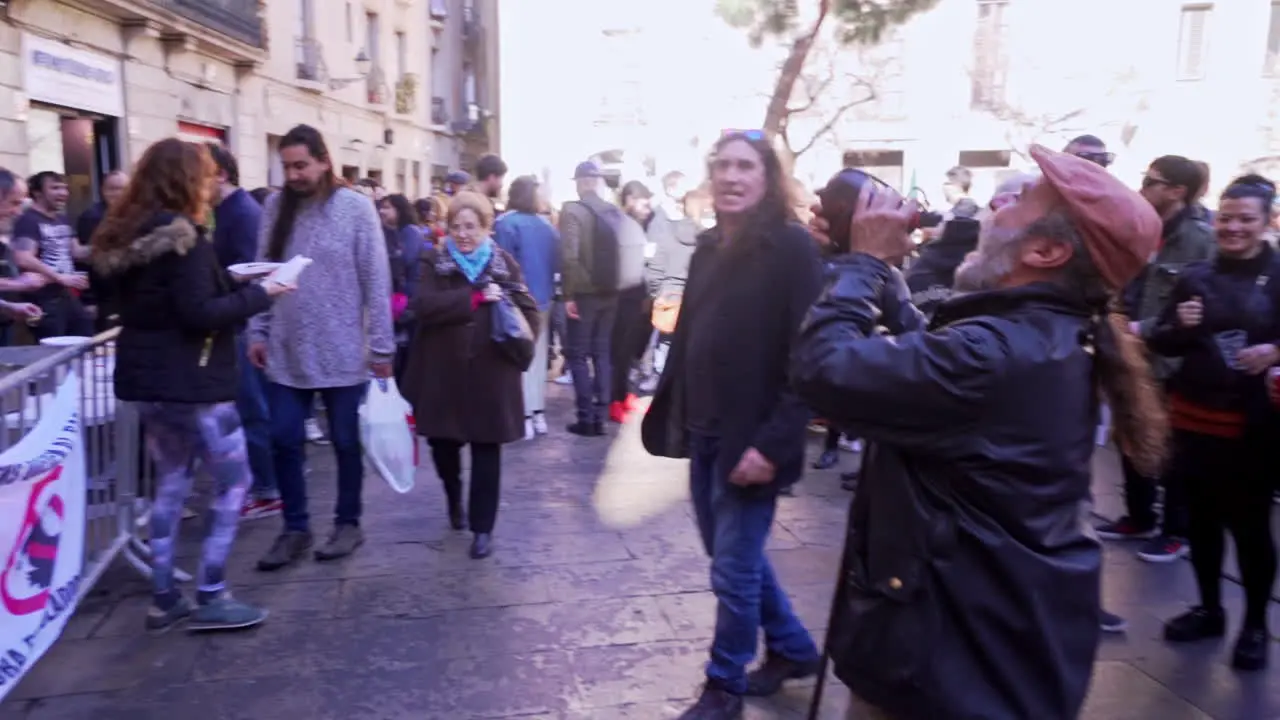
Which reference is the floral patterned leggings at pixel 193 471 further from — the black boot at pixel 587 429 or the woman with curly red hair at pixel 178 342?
the black boot at pixel 587 429

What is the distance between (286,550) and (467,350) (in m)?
1.22

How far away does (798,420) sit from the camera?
3037 mm

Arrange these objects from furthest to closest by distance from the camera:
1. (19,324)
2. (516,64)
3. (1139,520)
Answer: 1. (516,64)
2. (19,324)
3. (1139,520)

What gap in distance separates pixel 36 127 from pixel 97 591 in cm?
907

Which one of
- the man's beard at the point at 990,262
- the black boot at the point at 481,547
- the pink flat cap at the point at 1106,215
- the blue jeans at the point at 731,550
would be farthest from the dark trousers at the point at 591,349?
the pink flat cap at the point at 1106,215

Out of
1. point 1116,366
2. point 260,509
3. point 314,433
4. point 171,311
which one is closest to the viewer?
point 1116,366

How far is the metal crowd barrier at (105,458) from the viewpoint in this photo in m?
3.98

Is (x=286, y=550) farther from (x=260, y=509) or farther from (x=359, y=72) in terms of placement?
(x=359, y=72)

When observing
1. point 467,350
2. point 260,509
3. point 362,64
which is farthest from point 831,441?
point 362,64

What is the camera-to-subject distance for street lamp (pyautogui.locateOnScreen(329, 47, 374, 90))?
2223 centimetres

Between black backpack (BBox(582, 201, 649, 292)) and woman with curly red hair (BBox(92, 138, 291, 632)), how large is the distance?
3.95 metres

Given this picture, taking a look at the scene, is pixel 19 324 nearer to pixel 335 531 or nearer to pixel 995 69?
pixel 335 531

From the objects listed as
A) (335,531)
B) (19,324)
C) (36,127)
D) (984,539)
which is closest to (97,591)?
(335,531)

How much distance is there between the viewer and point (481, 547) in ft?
16.1
